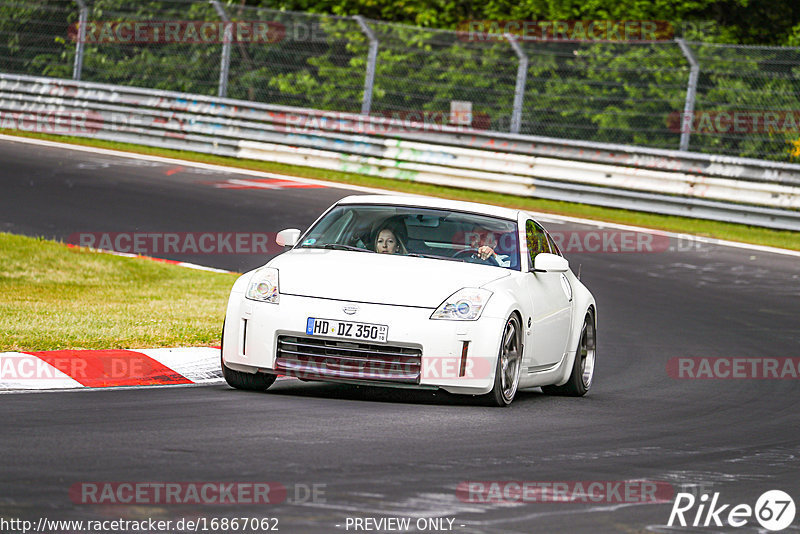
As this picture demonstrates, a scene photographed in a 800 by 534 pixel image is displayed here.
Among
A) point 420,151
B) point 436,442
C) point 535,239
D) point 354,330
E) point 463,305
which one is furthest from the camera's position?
point 420,151

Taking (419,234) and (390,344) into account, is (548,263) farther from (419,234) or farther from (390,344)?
(390,344)

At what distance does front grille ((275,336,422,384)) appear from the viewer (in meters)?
8.44

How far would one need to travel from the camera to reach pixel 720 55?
22047mm

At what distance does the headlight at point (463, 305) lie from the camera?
28.0ft

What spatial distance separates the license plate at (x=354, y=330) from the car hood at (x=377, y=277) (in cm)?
17

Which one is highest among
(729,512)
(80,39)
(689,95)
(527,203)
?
(689,95)

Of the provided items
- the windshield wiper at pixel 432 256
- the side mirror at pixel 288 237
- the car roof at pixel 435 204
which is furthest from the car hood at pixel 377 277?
the car roof at pixel 435 204

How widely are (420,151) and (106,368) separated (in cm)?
1562

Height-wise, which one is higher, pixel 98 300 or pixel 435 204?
pixel 435 204

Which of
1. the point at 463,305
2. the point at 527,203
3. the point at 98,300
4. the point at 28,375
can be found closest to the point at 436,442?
the point at 463,305

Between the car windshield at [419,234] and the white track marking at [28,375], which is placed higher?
the car windshield at [419,234]

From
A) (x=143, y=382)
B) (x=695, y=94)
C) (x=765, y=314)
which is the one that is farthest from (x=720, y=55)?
(x=143, y=382)

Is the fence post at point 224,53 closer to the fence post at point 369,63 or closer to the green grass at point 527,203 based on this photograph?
the green grass at point 527,203

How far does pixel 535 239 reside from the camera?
1033 centimetres
